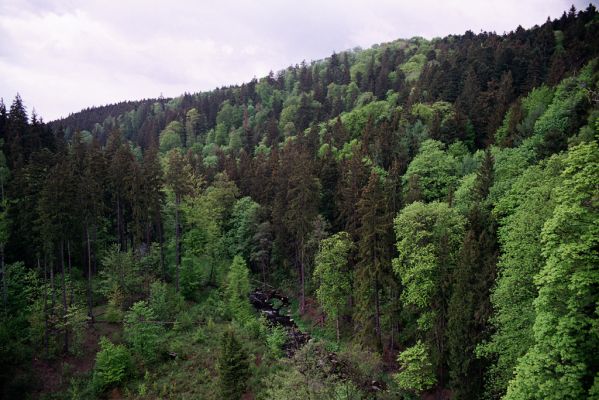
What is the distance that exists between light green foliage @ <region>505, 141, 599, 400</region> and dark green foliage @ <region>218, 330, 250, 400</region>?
18.8 metres

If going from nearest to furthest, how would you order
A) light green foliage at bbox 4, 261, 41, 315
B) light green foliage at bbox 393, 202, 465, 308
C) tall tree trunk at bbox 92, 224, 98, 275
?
light green foliage at bbox 393, 202, 465, 308 → light green foliage at bbox 4, 261, 41, 315 → tall tree trunk at bbox 92, 224, 98, 275

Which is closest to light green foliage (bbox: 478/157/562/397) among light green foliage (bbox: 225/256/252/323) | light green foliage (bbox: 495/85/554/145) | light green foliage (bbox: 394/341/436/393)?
light green foliage (bbox: 394/341/436/393)

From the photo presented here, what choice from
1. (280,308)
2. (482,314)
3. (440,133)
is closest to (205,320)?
(280,308)

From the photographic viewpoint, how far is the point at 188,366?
34438 mm

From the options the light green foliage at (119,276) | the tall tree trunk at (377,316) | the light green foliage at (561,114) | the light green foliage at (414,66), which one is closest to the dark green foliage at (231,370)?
the tall tree trunk at (377,316)

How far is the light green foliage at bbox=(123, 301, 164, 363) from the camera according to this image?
34750 mm

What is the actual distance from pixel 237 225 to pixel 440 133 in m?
33.2

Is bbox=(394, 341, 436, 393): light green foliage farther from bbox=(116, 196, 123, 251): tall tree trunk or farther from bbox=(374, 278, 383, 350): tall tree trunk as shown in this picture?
bbox=(116, 196, 123, 251): tall tree trunk

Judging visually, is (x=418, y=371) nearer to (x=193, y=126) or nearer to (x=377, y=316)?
(x=377, y=316)

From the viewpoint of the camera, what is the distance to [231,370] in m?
28.2

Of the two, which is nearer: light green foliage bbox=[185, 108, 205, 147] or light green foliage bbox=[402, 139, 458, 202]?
light green foliage bbox=[402, 139, 458, 202]

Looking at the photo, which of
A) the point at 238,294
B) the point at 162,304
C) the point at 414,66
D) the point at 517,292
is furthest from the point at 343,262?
the point at 414,66

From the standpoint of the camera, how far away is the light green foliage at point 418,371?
2806 cm

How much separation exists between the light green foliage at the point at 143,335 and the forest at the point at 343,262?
190 mm
